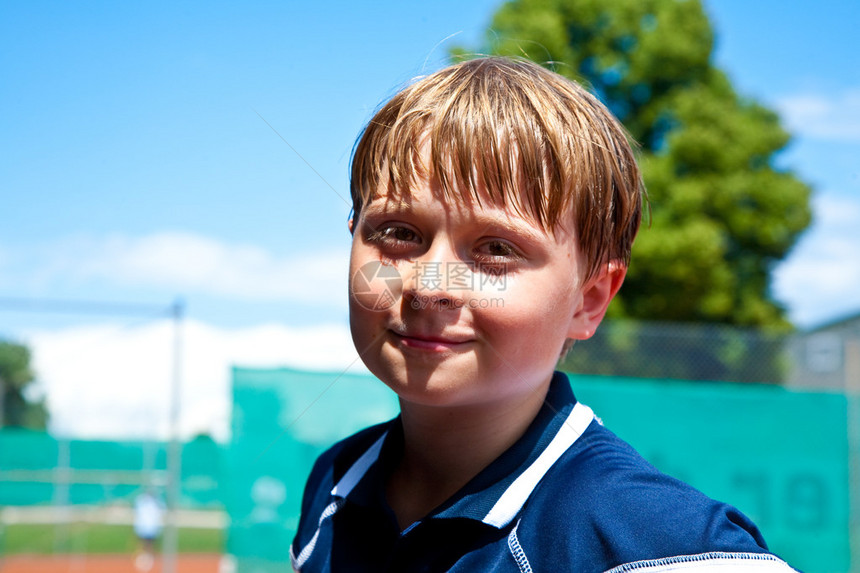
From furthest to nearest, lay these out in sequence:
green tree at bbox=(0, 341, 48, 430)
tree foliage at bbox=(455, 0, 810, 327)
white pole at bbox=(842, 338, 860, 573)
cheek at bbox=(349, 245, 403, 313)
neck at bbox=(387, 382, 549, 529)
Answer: tree foliage at bbox=(455, 0, 810, 327) → green tree at bbox=(0, 341, 48, 430) → white pole at bbox=(842, 338, 860, 573) → neck at bbox=(387, 382, 549, 529) → cheek at bbox=(349, 245, 403, 313)

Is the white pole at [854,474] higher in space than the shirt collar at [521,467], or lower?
lower

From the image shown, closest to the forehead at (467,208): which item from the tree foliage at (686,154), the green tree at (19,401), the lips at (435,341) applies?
the lips at (435,341)

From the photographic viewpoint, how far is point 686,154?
14.9 metres

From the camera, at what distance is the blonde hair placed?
1.10 m

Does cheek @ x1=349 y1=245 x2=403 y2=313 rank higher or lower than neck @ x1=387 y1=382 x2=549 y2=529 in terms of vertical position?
higher

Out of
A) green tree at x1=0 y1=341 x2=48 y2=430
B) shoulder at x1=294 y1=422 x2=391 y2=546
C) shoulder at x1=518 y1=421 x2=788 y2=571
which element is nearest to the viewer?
shoulder at x1=518 y1=421 x2=788 y2=571

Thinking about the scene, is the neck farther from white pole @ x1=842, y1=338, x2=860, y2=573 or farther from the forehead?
white pole @ x1=842, y1=338, x2=860, y2=573

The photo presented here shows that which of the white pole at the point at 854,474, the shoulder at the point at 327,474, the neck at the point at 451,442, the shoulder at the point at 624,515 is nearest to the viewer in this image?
the shoulder at the point at 624,515

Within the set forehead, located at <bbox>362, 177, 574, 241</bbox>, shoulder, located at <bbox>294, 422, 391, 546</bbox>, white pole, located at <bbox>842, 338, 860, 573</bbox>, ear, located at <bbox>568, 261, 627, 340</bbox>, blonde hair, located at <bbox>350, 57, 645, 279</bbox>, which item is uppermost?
blonde hair, located at <bbox>350, 57, 645, 279</bbox>

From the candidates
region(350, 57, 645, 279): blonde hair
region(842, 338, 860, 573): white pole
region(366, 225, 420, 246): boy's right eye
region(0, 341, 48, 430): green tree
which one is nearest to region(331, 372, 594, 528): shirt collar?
region(350, 57, 645, 279): blonde hair

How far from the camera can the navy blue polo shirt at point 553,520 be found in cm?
97

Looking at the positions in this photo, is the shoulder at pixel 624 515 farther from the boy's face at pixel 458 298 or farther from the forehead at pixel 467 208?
the forehead at pixel 467 208

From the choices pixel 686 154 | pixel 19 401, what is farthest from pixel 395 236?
pixel 686 154

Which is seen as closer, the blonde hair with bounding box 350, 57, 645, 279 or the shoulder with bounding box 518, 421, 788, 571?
the shoulder with bounding box 518, 421, 788, 571
